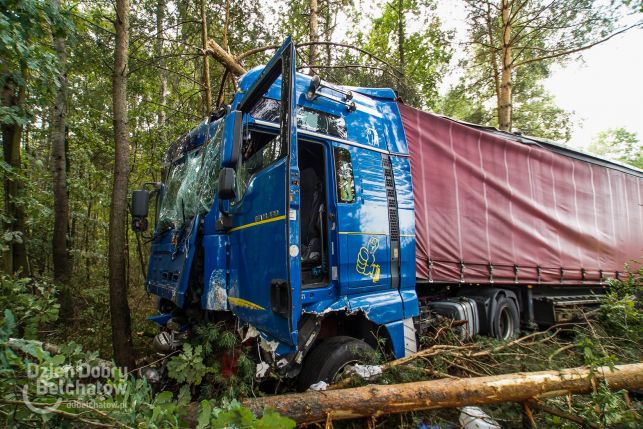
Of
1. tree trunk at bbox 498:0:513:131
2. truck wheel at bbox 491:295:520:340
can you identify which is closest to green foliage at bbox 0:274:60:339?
truck wheel at bbox 491:295:520:340

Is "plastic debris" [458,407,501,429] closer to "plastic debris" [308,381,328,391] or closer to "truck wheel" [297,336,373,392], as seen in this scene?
"truck wheel" [297,336,373,392]

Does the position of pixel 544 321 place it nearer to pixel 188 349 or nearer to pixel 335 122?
pixel 335 122

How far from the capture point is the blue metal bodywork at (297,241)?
96.9 inches

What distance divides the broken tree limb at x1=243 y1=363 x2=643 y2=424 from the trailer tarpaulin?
62.6 inches

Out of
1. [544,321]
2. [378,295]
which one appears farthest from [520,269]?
[378,295]

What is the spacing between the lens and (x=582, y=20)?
873 centimetres

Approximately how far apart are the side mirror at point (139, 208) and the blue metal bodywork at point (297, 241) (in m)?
0.37

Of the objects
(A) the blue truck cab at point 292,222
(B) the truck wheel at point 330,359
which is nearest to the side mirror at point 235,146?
(A) the blue truck cab at point 292,222

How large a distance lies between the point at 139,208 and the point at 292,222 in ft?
8.14

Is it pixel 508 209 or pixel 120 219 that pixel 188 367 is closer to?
pixel 120 219

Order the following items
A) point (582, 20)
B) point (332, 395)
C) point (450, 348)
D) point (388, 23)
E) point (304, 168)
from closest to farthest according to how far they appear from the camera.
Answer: point (332, 395) < point (450, 348) < point (304, 168) < point (582, 20) < point (388, 23)

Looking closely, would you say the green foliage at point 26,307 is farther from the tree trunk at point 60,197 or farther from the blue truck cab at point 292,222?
the tree trunk at point 60,197

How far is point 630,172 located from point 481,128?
4837 mm

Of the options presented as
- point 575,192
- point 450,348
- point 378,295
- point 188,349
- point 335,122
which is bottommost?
point 450,348
